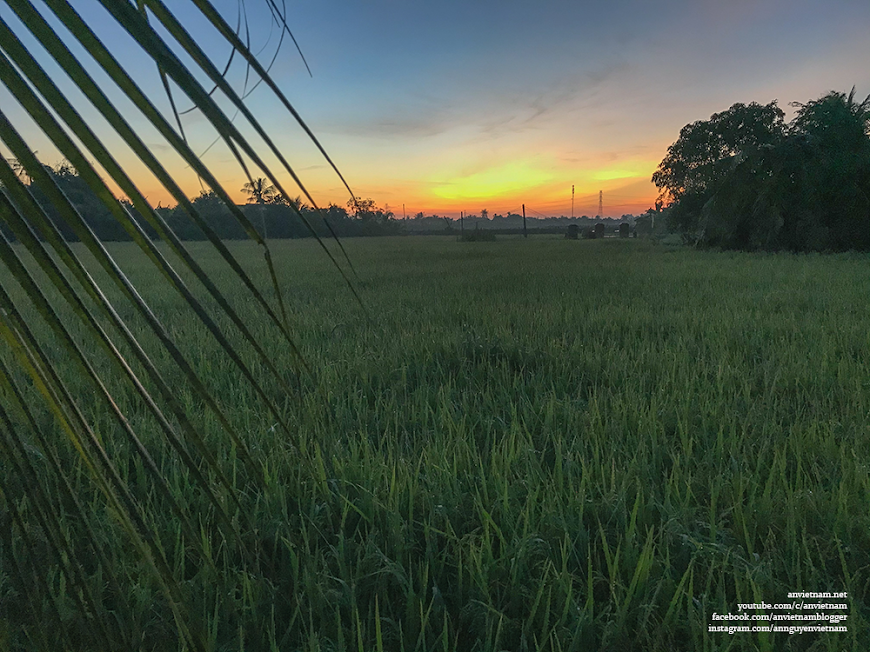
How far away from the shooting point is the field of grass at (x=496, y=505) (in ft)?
2.82

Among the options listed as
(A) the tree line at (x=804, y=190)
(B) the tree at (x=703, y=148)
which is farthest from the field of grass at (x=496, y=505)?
(B) the tree at (x=703, y=148)

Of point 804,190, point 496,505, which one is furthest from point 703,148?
point 496,505

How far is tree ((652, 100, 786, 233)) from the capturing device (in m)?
14.3

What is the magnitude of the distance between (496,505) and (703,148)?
19.9 metres

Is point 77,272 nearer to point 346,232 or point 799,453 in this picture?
point 799,453

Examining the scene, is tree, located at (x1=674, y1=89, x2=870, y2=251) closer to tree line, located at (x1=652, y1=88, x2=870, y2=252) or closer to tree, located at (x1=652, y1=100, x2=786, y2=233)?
tree line, located at (x1=652, y1=88, x2=870, y2=252)

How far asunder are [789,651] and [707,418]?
920 millimetres

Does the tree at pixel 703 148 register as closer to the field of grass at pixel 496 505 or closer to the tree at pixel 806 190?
the tree at pixel 806 190

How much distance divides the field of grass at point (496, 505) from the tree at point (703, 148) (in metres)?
13.2

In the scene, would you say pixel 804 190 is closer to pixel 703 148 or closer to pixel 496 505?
pixel 703 148

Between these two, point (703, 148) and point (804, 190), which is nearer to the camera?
point (804, 190)

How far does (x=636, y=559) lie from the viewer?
3.28 ft

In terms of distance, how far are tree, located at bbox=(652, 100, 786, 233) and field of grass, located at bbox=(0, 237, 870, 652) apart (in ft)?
43.3

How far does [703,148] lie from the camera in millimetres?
17359
